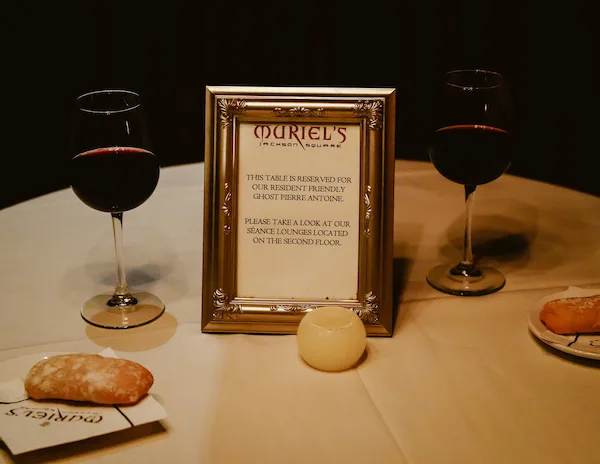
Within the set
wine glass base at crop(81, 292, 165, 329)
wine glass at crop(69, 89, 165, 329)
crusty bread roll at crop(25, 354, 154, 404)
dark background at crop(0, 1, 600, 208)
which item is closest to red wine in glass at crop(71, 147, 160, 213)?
wine glass at crop(69, 89, 165, 329)

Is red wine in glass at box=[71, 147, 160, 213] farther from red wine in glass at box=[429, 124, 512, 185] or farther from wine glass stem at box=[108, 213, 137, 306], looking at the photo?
red wine in glass at box=[429, 124, 512, 185]

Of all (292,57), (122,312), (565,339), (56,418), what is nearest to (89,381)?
(56,418)

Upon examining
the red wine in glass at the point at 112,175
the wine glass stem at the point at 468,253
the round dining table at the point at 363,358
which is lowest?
the round dining table at the point at 363,358

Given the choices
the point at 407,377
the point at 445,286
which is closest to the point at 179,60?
the point at 445,286

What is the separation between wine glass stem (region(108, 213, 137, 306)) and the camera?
114 centimetres

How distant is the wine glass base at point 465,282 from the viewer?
1193 mm

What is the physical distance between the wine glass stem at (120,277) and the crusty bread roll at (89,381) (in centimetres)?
28

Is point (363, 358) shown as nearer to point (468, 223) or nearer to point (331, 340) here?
point (331, 340)

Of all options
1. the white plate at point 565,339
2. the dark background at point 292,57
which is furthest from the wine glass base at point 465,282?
the dark background at point 292,57

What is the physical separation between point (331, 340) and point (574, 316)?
34cm

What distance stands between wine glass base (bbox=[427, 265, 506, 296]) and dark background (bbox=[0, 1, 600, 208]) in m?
2.28

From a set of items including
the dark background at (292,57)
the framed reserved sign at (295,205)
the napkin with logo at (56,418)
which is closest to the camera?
the napkin with logo at (56,418)

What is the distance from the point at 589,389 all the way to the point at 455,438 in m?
0.22

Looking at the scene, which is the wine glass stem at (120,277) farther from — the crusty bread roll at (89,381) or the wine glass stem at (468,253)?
the wine glass stem at (468,253)
